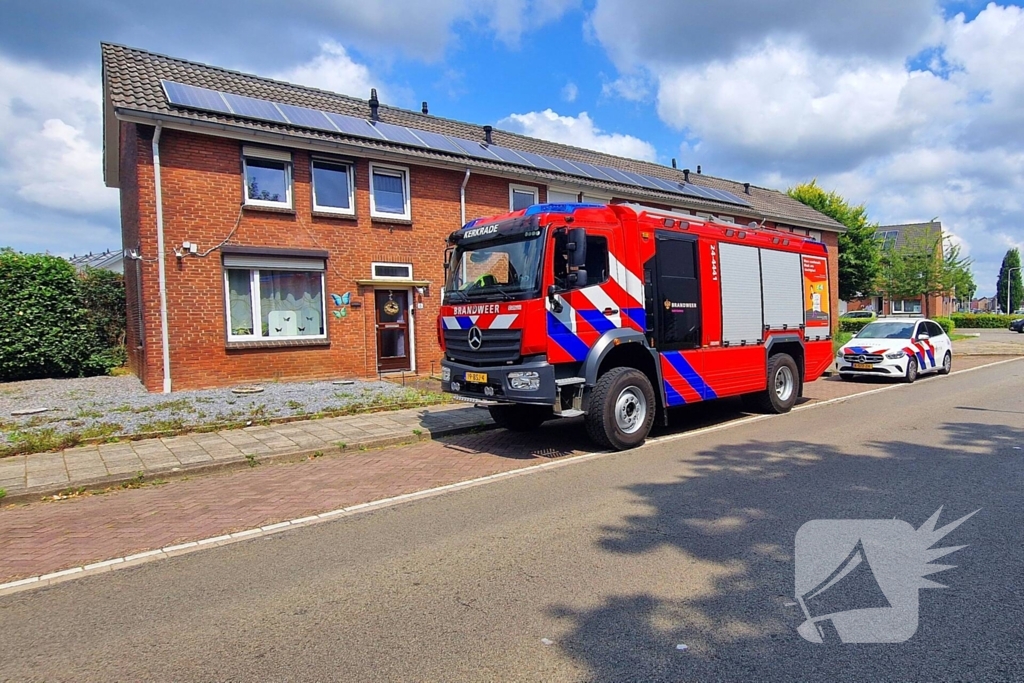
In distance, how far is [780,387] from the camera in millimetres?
10523

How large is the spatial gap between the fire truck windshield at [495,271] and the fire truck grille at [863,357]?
1089 cm

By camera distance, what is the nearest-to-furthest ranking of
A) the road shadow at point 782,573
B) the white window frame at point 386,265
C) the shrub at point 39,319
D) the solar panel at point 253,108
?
the road shadow at point 782,573, the solar panel at point 253,108, the shrub at point 39,319, the white window frame at point 386,265

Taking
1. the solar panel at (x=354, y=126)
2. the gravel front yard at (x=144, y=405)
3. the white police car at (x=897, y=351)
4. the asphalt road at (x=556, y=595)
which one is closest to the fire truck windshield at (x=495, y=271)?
the asphalt road at (x=556, y=595)

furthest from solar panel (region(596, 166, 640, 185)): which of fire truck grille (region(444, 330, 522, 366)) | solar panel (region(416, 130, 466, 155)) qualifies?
fire truck grille (region(444, 330, 522, 366))

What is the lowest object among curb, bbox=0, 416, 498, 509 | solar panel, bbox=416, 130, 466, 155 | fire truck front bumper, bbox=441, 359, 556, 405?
curb, bbox=0, 416, 498, 509

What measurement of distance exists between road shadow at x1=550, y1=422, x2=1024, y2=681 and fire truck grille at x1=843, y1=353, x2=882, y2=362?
805 cm

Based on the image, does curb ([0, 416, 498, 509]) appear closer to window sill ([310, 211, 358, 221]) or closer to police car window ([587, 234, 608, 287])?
police car window ([587, 234, 608, 287])

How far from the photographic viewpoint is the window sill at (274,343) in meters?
13.0

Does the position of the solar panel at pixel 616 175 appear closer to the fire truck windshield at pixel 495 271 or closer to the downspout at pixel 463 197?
the downspout at pixel 463 197

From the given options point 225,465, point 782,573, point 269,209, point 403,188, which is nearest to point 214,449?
point 225,465

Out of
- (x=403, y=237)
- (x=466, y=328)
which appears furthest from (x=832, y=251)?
(x=466, y=328)

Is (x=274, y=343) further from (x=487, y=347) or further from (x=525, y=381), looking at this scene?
(x=525, y=381)

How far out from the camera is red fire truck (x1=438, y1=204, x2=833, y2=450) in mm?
7383

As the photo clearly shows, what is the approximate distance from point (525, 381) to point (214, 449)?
4098 millimetres
